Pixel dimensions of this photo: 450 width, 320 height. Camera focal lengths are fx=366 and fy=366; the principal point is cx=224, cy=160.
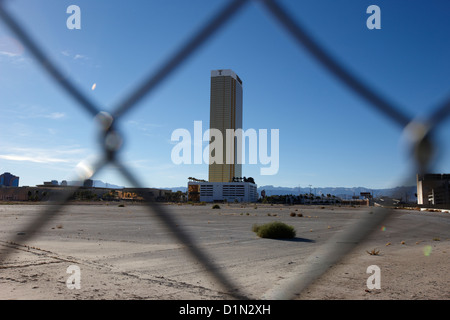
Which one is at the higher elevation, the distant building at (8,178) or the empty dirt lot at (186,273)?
the distant building at (8,178)

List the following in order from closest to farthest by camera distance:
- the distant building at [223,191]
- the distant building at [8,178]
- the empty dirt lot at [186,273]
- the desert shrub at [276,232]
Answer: the empty dirt lot at [186,273] < the distant building at [8,178] < the desert shrub at [276,232] < the distant building at [223,191]

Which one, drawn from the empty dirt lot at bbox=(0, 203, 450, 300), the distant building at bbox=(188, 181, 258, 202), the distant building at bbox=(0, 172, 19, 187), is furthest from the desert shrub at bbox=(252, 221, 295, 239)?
the distant building at bbox=(188, 181, 258, 202)

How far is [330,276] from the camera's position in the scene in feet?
21.4

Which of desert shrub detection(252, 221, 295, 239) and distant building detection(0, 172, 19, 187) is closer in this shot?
distant building detection(0, 172, 19, 187)

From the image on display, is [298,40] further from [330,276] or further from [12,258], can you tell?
[12,258]

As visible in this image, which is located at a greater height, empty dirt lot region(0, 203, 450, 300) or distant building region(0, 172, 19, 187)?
distant building region(0, 172, 19, 187)

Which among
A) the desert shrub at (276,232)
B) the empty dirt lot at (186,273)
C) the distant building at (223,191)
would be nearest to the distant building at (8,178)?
the empty dirt lot at (186,273)

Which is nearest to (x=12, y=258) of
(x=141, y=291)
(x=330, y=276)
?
(x=141, y=291)

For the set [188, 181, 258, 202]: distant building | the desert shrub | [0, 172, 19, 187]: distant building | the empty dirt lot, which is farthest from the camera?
[188, 181, 258, 202]: distant building

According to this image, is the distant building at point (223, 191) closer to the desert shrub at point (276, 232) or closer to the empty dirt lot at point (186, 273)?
the desert shrub at point (276, 232)

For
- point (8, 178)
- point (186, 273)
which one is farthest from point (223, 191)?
point (186, 273)

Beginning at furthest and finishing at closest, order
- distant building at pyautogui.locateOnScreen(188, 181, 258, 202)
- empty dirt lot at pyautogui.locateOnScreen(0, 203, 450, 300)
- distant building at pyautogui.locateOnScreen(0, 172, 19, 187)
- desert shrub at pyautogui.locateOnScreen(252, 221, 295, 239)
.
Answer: distant building at pyautogui.locateOnScreen(188, 181, 258, 202), desert shrub at pyautogui.locateOnScreen(252, 221, 295, 239), distant building at pyautogui.locateOnScreen(0, 172, 19, 187), empty dirt lot at pyautogui.locateOnScreen(0, 203, 450, 300)

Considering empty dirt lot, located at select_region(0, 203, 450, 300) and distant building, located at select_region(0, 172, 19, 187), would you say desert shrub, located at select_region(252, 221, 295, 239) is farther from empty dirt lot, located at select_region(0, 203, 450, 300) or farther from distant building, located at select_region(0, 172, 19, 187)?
distant building, located at select_region(0, 172, 19, 187)
